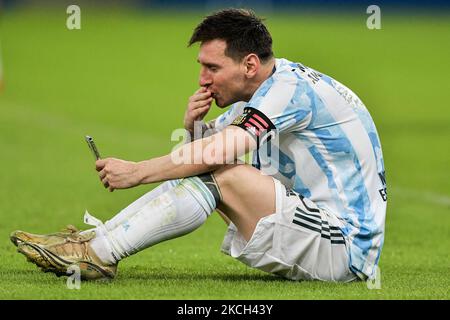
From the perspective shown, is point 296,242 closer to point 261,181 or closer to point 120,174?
point 261,181

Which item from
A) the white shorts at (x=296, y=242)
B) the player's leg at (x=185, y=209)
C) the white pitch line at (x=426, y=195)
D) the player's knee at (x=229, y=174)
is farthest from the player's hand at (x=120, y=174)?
the white pitch line at (x=426, y=195)

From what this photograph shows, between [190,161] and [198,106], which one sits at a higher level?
[198,106]

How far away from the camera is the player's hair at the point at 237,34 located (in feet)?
18.9

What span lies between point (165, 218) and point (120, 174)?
0.33 m

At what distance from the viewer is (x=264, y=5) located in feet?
112

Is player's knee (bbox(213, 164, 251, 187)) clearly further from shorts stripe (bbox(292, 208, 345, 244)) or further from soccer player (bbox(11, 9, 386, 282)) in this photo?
shorts stripe (bbox(292, 208, 345, 244))

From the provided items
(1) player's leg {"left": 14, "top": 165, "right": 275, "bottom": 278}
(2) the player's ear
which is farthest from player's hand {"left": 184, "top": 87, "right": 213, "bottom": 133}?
(1) player's leg {"left": 14, "top": 165, "right": 275, "bottom": 278}

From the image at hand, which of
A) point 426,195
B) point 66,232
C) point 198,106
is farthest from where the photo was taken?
point 426,195

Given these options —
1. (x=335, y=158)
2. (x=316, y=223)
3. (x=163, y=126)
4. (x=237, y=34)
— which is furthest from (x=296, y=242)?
(x=163, y=126)

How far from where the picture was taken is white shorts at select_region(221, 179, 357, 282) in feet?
18.1

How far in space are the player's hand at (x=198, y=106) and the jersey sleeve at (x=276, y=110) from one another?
0.43 meters

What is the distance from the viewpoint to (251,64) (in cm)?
576

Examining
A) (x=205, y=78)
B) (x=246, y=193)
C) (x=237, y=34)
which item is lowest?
(x=246, y=193)

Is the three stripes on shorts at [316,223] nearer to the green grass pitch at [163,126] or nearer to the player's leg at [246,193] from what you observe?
the player's leg at [246,193]
